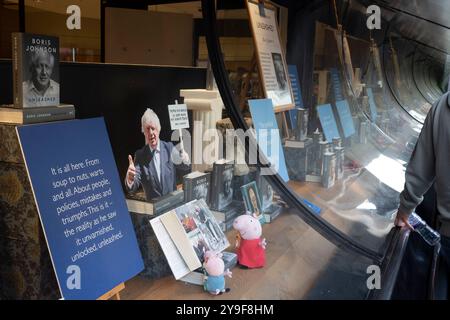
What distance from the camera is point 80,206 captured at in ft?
4.06

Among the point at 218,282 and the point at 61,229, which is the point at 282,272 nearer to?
the point at 218,282

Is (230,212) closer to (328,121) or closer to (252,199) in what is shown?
(252,199)

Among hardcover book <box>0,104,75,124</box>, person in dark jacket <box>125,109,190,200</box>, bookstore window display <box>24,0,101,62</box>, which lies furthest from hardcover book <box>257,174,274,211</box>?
bookstore window display <box>24,0,101,62</box>

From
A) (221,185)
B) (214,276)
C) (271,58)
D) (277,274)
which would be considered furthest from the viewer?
(271,58)

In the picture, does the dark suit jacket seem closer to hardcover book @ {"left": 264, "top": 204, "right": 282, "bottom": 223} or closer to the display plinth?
the display plinth

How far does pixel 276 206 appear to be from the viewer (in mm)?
2143

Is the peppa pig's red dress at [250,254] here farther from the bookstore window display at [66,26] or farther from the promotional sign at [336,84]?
the bookstore window display at [66,26]

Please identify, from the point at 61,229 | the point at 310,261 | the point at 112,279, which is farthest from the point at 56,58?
the point at 310,261

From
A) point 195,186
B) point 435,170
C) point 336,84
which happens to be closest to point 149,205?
point 195,186

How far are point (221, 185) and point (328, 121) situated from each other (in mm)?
894

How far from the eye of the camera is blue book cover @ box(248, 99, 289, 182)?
203 cm

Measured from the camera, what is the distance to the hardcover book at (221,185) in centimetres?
190

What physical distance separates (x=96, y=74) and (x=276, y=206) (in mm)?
1001

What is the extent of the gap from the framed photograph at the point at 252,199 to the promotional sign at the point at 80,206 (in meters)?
0.67
